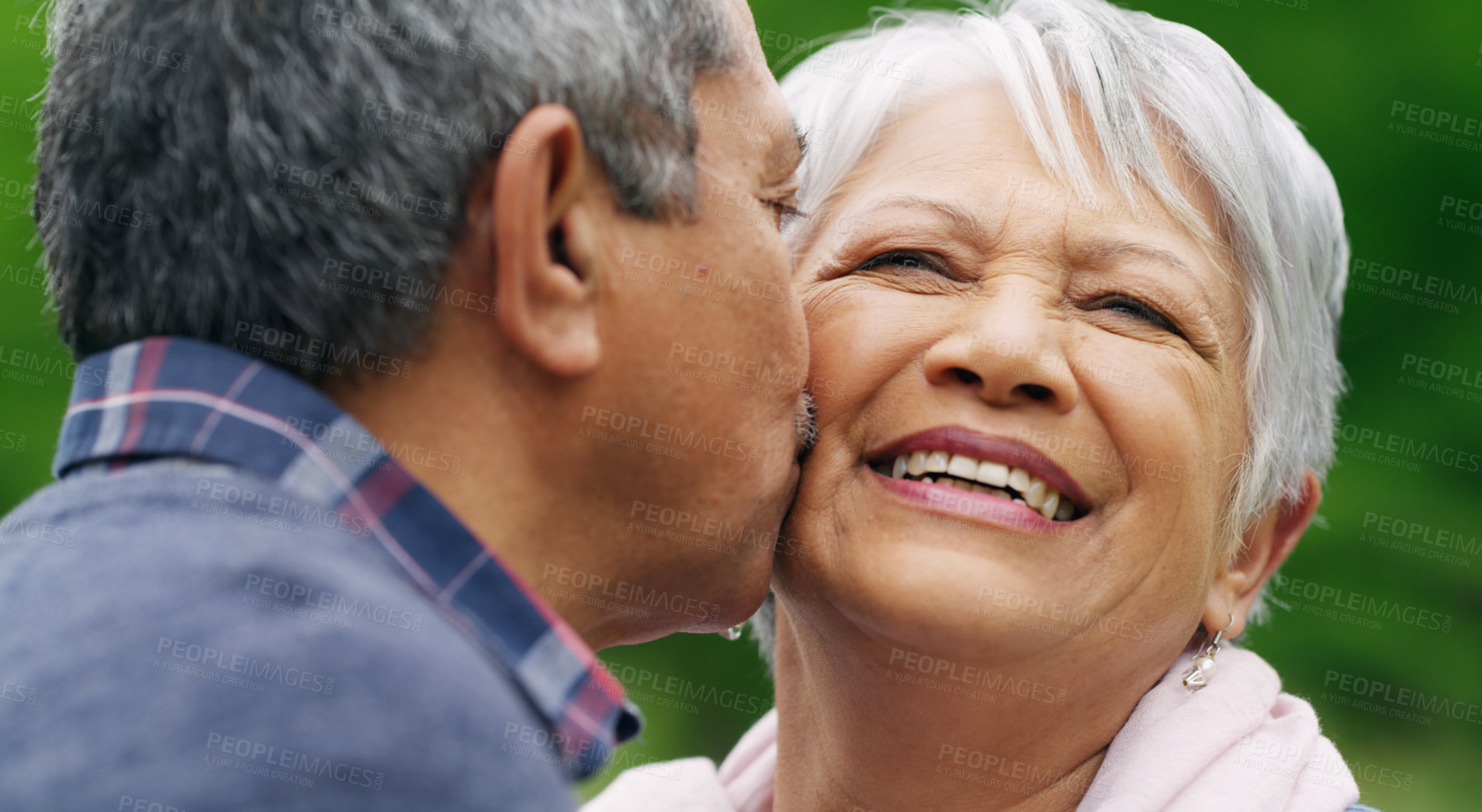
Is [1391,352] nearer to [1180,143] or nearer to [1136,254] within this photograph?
[1180,143]

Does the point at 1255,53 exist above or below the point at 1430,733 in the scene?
above

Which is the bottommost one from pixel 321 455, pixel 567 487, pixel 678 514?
pixel 678 514

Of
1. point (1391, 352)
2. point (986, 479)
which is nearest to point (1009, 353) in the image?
point (986, 479)

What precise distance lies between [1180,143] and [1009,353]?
616mm

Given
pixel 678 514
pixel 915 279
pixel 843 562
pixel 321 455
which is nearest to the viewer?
pixel 321 455

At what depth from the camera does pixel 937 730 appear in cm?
235

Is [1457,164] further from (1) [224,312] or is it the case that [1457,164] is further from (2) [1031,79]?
(1) [224,312]

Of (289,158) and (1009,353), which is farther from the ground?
(289,158)

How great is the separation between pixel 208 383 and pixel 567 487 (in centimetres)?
52

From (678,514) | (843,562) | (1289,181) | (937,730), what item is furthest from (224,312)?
(1289,181)

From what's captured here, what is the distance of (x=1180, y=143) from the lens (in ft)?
7.95

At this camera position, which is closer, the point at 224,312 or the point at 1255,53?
the point at 224,312

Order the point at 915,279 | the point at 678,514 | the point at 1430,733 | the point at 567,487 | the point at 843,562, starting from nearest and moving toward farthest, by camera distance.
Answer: the point at 567,487, the point at 678,514, the point at 843,562, the point at 915,279, the point at 1430,733

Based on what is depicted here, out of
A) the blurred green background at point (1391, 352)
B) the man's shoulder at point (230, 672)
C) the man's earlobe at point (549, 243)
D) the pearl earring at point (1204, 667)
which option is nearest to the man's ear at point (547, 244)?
the man's earlobe at point (549, 243)
